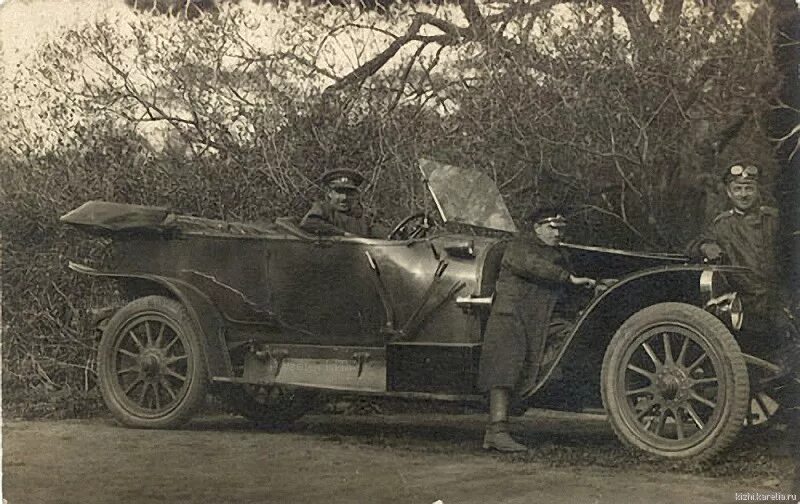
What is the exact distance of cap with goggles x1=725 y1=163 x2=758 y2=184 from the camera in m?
4.39

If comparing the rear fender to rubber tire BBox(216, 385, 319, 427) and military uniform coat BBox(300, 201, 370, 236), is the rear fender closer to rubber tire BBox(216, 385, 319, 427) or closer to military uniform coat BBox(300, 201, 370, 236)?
rubber tire BBox(216, 385, 319, 427)

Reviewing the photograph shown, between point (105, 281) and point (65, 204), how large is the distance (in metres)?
0.46

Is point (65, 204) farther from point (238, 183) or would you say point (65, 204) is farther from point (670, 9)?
point (670, 9)

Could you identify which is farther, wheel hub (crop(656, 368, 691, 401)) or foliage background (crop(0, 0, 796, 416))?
foliage background (crop(0, 0, 796, 416))

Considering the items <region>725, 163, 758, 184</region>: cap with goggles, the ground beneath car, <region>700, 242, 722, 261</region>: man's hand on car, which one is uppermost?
<region>725, 163, 758, 184</region>: cap with goggles

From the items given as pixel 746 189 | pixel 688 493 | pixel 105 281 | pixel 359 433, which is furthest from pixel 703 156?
pixel 105 281

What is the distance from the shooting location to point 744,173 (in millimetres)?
4395

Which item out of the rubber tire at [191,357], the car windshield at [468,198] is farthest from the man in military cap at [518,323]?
the rubber tire at [191,357]

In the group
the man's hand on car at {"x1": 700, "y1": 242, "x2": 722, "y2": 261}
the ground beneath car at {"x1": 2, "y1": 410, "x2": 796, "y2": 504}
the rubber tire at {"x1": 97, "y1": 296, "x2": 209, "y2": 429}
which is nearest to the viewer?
the ground beneath car at {"x1": 2, "y1": 410, "x2": 796, "y2": 504}

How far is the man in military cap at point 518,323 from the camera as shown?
437 cm

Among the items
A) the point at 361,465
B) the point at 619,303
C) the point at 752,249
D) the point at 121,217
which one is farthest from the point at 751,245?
the point at 121,217

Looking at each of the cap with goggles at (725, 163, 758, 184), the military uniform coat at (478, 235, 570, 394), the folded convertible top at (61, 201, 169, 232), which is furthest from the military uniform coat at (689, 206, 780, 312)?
the folded convertible top at (61, 201, 169, 232)

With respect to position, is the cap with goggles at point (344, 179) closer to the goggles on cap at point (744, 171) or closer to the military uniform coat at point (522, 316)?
the military uniform coat at point (522, 316)

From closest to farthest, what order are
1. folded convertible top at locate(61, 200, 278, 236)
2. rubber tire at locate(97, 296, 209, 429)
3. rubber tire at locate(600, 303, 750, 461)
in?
rubber tire at locate(600, 303, 750, 461), rubber tire at locate(97, 296, 209, 429), folded convertible top at locate(61, 200, 278, 236)
